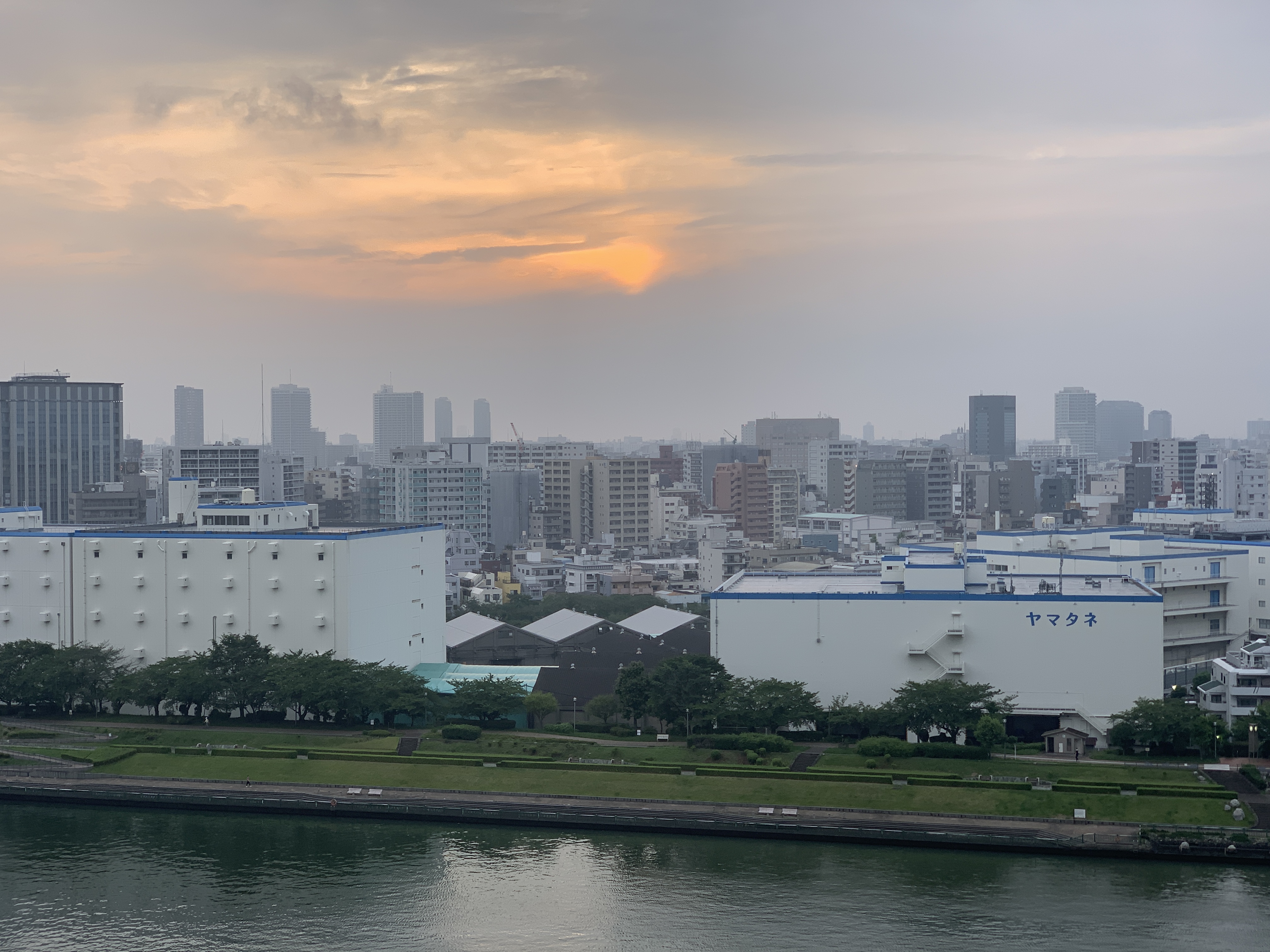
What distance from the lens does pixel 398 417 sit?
16975 centimetres

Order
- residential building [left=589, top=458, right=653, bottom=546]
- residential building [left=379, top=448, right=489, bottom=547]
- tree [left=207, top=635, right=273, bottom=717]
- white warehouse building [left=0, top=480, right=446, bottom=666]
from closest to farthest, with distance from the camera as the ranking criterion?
1. tree [left=207, top=635, right=273, bottom=717]
2. white warehouse building [left=0, top=480, right=446, bottom=666]
3. residential building [left=379, top=448, right=489, bottom=547]
4. residential building [left=589, top=458, right=653, bottom=546]

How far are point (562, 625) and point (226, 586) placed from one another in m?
9.66

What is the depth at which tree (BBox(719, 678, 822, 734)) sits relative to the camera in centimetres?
2392

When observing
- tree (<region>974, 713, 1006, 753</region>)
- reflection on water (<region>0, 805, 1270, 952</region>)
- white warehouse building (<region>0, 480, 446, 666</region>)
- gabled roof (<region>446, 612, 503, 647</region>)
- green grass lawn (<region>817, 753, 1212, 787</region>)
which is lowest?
reflection on water (<region>0, 805, 1270, 952</region>)

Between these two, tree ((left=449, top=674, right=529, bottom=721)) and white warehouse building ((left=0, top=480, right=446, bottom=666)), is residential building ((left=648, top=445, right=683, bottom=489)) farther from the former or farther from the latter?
tree ((left=449, top=674, right=529, bottom=721))

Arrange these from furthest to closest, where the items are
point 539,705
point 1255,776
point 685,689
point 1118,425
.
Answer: point 1118,425 → point 539,705 → point 685,689 → point 1255,776

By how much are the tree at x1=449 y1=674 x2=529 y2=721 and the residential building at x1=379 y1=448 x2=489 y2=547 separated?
1690 inches

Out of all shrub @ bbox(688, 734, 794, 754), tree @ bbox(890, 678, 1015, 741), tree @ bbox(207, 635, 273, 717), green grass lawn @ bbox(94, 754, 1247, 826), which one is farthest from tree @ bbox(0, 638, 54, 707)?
tree @ bbox(890, 678, 1015, 741)

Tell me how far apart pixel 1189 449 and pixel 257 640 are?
3014 inches

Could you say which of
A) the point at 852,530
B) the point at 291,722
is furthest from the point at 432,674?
the point at 852,530

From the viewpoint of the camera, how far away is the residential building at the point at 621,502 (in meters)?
75.6

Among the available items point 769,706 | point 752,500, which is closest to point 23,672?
point 769,706

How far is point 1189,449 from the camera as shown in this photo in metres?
90.6

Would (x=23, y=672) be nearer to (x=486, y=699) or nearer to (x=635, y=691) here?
(x=486, y=699)
